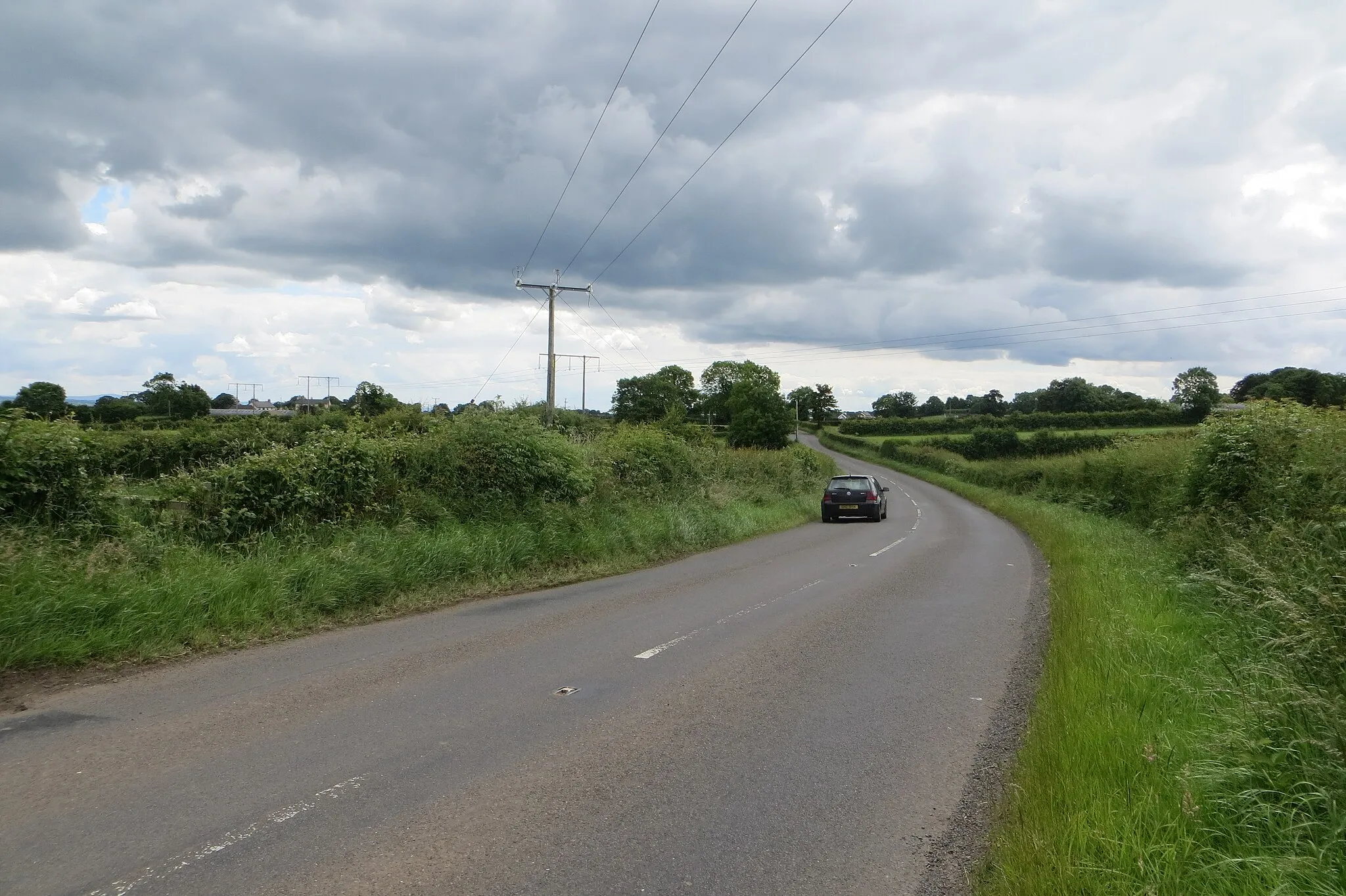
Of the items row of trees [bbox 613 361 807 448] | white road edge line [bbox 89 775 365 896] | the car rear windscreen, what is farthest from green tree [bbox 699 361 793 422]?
white road edge line [bbox 89 775 365 896]

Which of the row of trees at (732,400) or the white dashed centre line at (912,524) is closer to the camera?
the white dashed centre line at (912,524)

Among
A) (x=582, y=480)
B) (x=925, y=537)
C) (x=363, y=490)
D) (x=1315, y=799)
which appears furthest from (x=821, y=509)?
(x=1315, y=799)

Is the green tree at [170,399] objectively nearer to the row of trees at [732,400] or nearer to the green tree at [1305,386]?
the row of trees at [732,400]

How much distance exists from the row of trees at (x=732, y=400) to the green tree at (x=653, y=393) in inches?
3.4

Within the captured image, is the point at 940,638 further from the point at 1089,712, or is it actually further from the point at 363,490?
the point at 363,490

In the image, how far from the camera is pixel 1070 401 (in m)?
96.3

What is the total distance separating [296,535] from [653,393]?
97.3 metres

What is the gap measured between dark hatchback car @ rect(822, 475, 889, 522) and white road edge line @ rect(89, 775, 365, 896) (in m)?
24.8

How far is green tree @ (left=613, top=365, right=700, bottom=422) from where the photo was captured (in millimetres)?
102000

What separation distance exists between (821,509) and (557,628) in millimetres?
21520

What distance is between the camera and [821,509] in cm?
2953

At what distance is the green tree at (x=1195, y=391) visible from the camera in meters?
59.3

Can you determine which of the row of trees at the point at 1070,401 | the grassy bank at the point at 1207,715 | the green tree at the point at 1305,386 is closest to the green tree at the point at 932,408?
the row of trees at the point at 1070,401

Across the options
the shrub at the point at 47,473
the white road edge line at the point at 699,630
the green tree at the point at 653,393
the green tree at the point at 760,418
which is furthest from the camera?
the green tree at the point at 653,393
